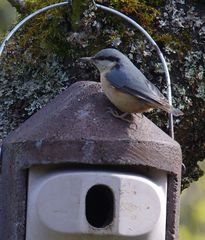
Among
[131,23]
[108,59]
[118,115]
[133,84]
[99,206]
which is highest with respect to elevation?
[131,23]

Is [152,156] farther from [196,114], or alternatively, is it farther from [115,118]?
[196,114]

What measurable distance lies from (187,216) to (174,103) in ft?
7.65

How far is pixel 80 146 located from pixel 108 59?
0.43 meters

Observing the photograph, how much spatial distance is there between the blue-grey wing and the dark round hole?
0.35m

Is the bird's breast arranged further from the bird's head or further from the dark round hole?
the dark round hole

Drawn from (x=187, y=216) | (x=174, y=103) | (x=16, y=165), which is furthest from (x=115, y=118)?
(x=187, y=216)

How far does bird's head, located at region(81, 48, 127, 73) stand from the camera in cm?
342

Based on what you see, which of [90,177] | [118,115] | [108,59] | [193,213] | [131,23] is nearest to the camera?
[90,177]

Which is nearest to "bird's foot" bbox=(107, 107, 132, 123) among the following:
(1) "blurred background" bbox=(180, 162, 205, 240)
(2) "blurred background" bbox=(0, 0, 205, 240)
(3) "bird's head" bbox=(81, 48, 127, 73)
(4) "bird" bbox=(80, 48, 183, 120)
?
(4) "bird" bbox=(80, 48, 183, 120)

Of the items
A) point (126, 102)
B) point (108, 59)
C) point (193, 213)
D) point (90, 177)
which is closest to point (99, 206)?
point (90, 177)

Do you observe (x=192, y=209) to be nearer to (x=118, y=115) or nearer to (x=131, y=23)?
(x=131, y=23)

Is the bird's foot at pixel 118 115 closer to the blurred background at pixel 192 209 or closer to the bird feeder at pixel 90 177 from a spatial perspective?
the bird feeder at pixel 90 177

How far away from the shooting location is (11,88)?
3875mm

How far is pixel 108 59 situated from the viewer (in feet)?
11.3
